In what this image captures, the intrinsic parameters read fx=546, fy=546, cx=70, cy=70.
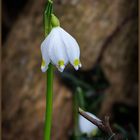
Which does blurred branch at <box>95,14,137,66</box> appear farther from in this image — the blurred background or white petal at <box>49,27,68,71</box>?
white petal at <box>49,27,68,71</box>

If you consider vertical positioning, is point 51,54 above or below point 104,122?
above

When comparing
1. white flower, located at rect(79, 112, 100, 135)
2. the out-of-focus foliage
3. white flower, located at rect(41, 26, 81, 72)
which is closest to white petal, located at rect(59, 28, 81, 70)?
white flower, located at rect(41, 26, 81, 72)

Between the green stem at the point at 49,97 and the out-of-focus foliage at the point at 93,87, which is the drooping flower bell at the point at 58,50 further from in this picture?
the out-of-focus foliage at the point at 93,87

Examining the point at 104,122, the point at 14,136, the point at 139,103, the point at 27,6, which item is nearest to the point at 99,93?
the point at 139,103

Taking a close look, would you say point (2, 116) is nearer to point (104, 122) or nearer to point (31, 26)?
point (31, 26)

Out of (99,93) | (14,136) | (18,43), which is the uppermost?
(18,43)

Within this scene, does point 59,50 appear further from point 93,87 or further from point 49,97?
point 93,87

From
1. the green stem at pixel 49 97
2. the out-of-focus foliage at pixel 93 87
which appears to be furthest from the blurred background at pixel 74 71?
the green stem at pixel 49 97

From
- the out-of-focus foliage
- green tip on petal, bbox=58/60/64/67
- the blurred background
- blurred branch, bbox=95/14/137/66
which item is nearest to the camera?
green tip on petal, bbox=58/60/64/67
